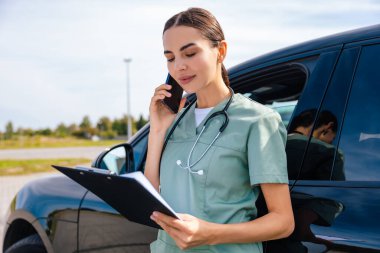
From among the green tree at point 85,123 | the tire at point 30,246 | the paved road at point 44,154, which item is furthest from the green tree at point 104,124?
the tire at point 30,246

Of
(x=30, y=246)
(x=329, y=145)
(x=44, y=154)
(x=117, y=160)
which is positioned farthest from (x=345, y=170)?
(x=44, y=154)

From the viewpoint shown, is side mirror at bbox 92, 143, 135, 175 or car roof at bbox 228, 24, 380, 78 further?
side mirror at bbox 92, 143, 135, 175

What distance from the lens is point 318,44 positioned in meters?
1.82

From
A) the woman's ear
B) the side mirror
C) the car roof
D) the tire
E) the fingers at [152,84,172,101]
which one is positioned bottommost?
the tire

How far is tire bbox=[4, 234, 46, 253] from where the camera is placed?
2910mm

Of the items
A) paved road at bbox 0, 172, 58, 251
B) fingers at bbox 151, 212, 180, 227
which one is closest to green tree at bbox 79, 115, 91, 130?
paved road at bbox 0, 172, 58, 251

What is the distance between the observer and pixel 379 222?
1.33 metres

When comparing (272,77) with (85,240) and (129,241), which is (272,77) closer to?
(129,241)

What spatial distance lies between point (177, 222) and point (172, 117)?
2.04 feet

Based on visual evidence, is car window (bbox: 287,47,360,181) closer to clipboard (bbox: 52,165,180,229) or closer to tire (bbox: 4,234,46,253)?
clipboard (bbox: 52,165,180,229)

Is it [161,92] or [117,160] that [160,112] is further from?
[117,160]

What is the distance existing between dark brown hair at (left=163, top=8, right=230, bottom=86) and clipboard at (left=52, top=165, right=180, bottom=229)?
22.0 inches

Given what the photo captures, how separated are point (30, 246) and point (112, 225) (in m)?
0.92

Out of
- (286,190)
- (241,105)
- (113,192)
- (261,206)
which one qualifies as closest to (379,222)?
(286,190)
